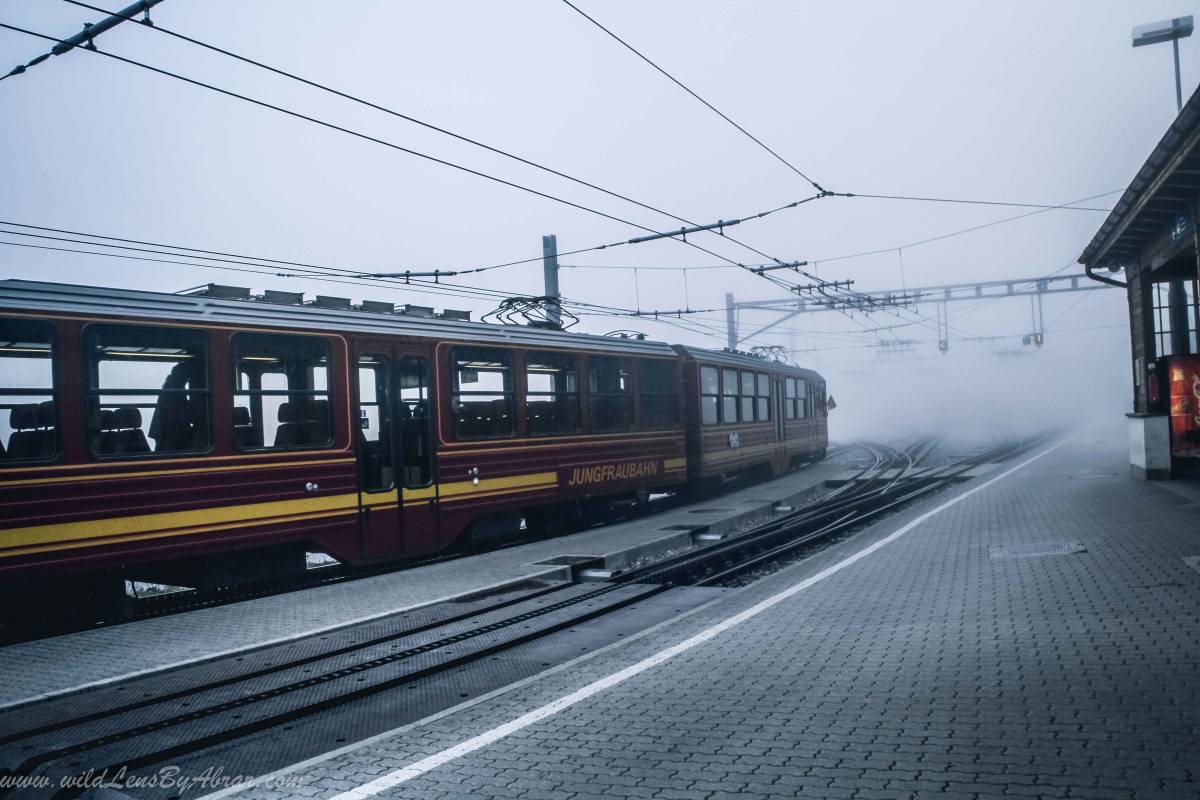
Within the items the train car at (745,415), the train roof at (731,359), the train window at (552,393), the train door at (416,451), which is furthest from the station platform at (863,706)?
the train roof at (731,359)

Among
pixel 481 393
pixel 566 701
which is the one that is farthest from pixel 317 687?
pixel 481 393

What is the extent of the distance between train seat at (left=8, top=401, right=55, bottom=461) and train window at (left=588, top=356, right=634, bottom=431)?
820 cm

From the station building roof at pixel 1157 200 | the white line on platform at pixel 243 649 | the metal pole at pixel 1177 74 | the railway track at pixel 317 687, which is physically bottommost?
the railway track at pixel 317 687

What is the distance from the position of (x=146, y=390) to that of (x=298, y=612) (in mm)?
2659

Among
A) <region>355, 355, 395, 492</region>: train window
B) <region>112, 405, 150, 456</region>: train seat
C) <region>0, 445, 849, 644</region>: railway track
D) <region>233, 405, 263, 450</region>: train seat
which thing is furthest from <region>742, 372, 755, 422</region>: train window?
<region>112, 405, 150, 456</region>: train seat

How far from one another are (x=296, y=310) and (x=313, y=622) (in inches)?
146

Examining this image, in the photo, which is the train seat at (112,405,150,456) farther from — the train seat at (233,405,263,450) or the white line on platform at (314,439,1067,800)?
the white line on platform at (314,439,1067,800)

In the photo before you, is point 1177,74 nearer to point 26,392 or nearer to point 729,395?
point 729,395

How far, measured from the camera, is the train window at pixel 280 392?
9.18 metres

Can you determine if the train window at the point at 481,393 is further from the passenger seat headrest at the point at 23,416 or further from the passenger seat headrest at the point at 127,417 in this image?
the passenger seat headrest at the point at 23,416

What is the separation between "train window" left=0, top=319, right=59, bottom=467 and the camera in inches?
289

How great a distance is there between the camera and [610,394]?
14930mm

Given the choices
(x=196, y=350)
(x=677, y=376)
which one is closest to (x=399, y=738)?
(x=196, y=350)

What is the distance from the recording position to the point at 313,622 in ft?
26.6
